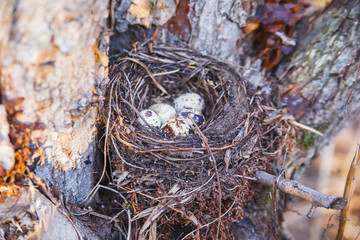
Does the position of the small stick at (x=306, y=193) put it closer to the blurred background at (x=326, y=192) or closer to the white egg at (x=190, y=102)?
the blurred background at (x=326, y=192)

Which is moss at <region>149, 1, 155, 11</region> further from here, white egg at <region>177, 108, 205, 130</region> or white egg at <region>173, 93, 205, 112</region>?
white egg at <region>177, 108, 205, 130</region>

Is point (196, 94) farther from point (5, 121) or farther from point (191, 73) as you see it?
point (5, 121)

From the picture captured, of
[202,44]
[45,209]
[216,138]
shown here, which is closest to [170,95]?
[202,44]

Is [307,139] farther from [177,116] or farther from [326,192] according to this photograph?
[326,192]

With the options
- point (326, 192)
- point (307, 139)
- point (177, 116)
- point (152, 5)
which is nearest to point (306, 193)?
point (307, 139)

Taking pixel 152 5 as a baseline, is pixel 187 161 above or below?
below

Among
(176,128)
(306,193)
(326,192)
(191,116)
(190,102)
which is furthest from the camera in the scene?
(326,192)

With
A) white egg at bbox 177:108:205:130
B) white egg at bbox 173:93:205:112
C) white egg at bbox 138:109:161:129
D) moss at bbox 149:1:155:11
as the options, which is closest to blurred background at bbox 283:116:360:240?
white egg at bbox 177:108:205:130
